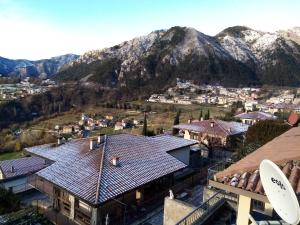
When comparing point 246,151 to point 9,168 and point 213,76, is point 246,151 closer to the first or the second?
point 9,168

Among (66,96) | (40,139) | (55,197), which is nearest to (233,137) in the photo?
(55,197)

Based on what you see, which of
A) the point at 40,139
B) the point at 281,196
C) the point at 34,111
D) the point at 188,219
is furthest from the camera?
the point at 34,111

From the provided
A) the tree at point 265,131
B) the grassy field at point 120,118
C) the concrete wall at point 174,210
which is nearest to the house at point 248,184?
the concrete wall at point 174,210

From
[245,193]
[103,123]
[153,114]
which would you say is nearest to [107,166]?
[245,193]

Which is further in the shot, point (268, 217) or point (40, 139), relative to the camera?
point (40, 139)

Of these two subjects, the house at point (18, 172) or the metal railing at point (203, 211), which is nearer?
the metal railing at point (203, 211)

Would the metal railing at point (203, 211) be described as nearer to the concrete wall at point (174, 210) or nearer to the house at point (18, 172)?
the concrete wall at point (174, 210)
